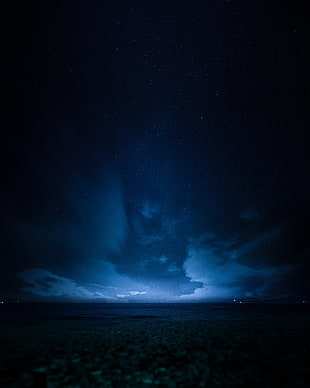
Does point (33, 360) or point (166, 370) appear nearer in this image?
point (166, 370)

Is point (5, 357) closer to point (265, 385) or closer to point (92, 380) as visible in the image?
point (92, 380)

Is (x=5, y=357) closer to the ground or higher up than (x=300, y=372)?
higher up

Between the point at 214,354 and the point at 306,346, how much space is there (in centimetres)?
925

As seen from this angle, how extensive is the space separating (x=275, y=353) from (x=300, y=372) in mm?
5240

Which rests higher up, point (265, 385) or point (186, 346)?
point (186, 346)

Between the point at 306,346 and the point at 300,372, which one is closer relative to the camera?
the point at 300,372

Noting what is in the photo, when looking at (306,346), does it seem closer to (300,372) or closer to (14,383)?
(300,372)

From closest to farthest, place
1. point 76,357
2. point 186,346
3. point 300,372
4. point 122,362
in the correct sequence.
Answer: point 300,372
point 122,362
point 76,357
point 186,346

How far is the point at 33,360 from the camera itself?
14.8 meters

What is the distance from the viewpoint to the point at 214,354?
16594mm

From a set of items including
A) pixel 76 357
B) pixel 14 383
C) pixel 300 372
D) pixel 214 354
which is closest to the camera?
pixel 14 383

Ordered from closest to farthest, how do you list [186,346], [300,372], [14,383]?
1. [14,383]
2. [300,372]
3. [186,346]

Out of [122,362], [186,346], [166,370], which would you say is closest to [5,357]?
[122,362]

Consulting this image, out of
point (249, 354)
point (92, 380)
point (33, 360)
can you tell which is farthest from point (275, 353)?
point (33, 360)
